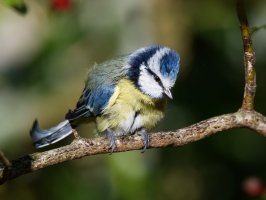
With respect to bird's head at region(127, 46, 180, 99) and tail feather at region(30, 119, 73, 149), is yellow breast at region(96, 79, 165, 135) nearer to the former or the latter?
bird's head at region(127, 46, 180, 99)

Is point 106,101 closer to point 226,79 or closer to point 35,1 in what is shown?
point 35,1

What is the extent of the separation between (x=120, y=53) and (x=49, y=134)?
2.75 ft

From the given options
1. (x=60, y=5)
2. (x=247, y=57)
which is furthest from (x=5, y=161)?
(x=60, y=5)

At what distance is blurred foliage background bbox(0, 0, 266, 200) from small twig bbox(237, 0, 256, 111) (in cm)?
161

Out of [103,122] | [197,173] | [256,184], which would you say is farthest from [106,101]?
[197,173]

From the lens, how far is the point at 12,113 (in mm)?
3879

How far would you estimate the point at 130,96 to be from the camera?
314 centimetres

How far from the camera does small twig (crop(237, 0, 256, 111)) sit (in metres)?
2.02

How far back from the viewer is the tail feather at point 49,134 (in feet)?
10.4

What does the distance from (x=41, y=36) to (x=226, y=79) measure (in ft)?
4.38

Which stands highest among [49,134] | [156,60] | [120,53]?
[156,60]

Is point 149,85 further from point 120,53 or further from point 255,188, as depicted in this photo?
point 120,53

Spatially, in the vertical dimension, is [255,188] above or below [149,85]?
below

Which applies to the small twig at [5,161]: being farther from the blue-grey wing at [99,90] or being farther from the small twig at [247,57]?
the blue-grey wing at [99,90]
